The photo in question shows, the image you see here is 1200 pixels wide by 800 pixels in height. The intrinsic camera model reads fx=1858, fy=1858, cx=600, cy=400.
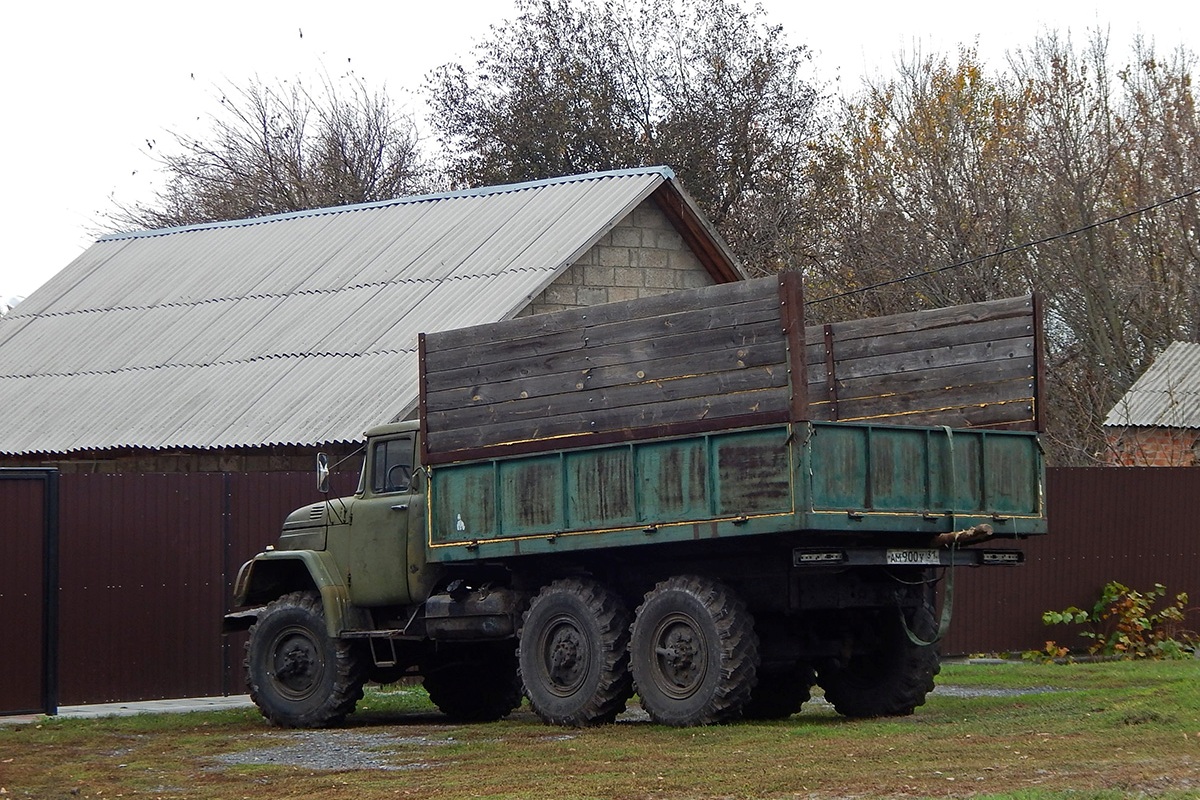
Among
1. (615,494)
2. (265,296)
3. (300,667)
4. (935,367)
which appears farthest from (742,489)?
(265,296)

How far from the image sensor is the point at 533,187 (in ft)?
86.3

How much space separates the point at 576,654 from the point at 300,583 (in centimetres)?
323

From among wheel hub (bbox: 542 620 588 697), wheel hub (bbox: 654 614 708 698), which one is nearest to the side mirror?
wheel hub (bbox: 542 620 588 697)

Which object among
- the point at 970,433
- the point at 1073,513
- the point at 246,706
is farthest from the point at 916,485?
the point at 1073,513

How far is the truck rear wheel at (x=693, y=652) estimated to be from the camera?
13039mm

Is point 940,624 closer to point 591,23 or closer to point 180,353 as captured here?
point 180,353

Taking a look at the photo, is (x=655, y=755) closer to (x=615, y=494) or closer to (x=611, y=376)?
(x=615, y=494)

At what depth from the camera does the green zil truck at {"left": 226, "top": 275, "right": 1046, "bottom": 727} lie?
12.9 metres

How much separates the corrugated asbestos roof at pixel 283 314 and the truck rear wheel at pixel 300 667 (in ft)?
16.6

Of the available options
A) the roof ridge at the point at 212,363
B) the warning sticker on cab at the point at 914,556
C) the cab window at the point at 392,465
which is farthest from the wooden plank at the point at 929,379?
the roof ridge at the point at 212,363

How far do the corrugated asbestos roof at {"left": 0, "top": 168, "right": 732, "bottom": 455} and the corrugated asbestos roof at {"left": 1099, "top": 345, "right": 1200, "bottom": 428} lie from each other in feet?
30.3

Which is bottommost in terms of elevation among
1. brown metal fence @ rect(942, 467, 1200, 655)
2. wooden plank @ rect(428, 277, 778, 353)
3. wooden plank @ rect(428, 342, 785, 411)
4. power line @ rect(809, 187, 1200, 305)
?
brown metal fence @ rect(942, 467, 1200, 655)

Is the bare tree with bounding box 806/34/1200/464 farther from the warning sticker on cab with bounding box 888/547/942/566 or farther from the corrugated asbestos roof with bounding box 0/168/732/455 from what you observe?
the warning sticker on cab with bounding box 888/547/942/566

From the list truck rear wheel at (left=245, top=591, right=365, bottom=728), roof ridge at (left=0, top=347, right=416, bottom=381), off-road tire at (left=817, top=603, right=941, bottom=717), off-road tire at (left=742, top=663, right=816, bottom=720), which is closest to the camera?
off-road tire at (left=817, top=603, right=941, bottom=717)
